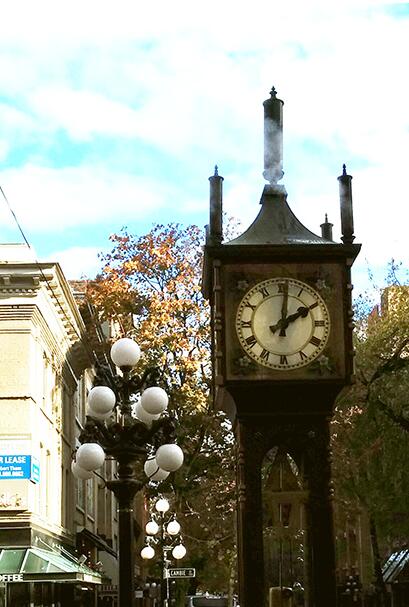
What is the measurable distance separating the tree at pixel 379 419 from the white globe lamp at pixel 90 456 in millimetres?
12826

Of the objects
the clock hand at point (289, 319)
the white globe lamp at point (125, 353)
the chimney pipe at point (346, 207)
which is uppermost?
the chimney pipe at point (346, 207)

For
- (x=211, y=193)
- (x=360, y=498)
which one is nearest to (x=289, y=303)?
(x=211, y=193)

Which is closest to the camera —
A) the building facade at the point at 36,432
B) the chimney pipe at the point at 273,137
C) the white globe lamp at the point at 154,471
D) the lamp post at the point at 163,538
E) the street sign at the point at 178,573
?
the chimney pipe at the point at 273,137

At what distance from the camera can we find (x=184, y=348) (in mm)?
29625

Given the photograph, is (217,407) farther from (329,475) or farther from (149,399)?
(149,399)

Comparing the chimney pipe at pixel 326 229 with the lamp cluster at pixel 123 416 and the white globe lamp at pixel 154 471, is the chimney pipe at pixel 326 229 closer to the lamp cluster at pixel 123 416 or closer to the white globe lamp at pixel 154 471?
the lamp cluster at pixel 123 416

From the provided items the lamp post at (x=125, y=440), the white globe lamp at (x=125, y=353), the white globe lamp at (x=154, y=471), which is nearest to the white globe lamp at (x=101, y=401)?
the lamp post at (x=125, y=440)

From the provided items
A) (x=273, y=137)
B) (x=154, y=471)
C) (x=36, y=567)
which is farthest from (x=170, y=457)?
(x=36, y=567)

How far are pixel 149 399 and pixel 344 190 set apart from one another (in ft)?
11.0

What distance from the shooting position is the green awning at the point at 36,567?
76.2 ft

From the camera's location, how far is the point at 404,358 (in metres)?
23.9

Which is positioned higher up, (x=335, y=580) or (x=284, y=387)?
(x=284, y=387)

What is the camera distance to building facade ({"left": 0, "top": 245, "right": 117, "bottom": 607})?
81.9 ft

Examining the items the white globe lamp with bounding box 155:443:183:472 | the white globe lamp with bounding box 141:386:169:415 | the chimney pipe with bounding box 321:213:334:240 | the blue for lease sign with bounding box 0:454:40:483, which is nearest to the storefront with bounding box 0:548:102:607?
the blue for lease sign with bounding box 0:454:40:483
